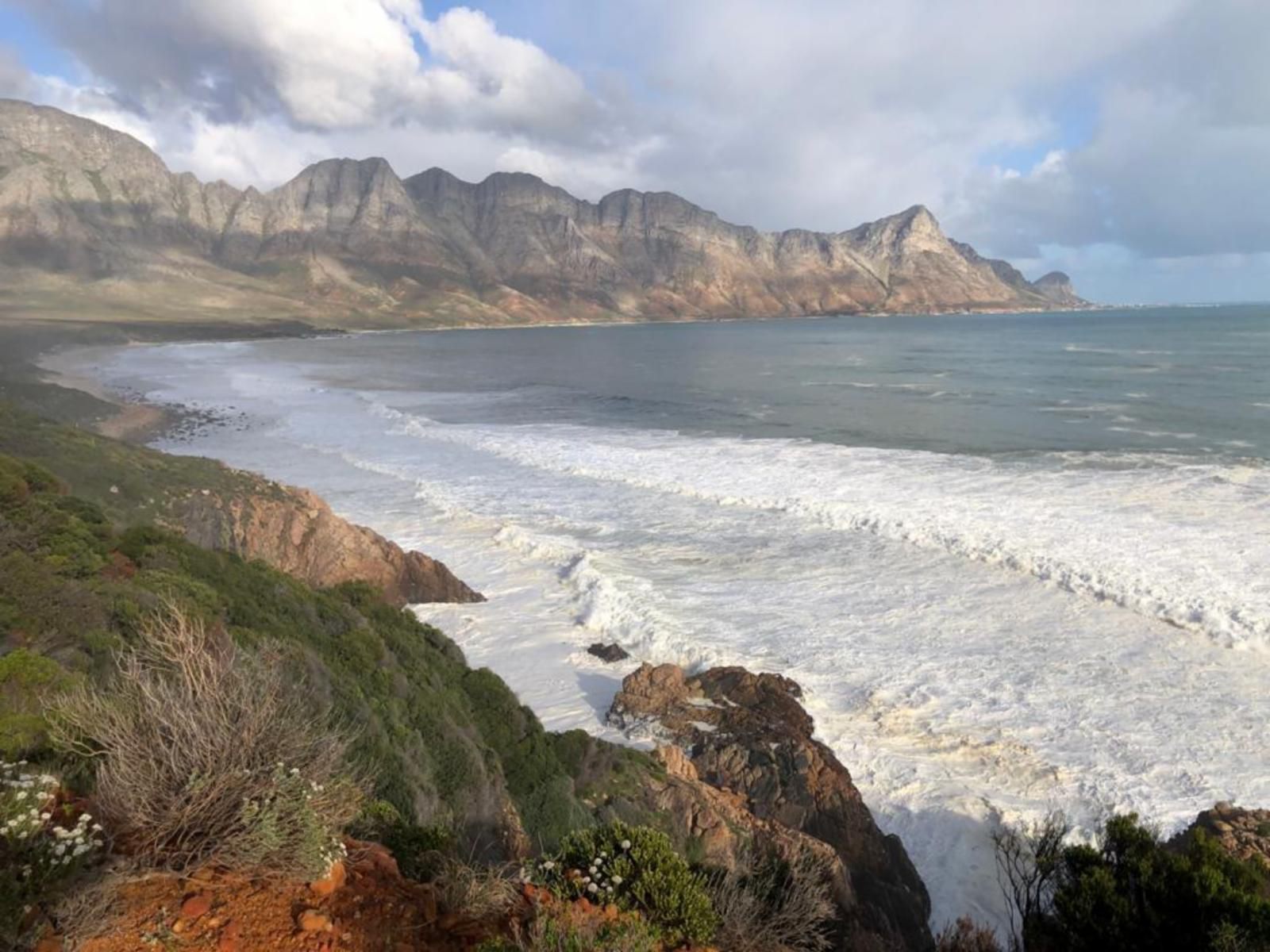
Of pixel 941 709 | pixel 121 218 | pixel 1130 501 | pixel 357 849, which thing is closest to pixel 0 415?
pixel 357 849

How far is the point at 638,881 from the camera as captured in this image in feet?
15.6

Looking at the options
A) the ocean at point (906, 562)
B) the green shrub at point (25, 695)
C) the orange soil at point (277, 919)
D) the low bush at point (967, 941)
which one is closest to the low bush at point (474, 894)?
the orange soil at point (277, 919)

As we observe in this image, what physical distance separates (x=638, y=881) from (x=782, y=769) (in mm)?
4998

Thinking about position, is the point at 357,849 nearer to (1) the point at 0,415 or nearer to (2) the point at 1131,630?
(2) the point at 1131,630

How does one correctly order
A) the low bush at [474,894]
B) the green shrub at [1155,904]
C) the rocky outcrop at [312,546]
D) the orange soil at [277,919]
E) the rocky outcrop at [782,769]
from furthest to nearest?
the rocky outcrop at [312,546] → the rocky outcrop at [782,769] → the green shrub at [1155,904] → the low bush at [474,894] → the orange soil at [277,919]

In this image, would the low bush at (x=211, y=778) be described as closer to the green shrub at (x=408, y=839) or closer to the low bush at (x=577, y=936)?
the green shrub at (x=408, y=839)

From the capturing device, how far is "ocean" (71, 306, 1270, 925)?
1012cm

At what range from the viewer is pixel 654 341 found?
118m

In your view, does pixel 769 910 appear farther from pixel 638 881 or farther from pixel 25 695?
pixel 25 695

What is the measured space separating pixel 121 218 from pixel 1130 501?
9078 inches

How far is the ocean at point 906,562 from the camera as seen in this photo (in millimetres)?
10125

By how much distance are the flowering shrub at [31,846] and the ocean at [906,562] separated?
24.7 ft

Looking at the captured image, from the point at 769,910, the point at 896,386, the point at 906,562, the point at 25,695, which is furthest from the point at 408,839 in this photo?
the point at 896,386

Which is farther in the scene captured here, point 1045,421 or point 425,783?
point 1045,421
